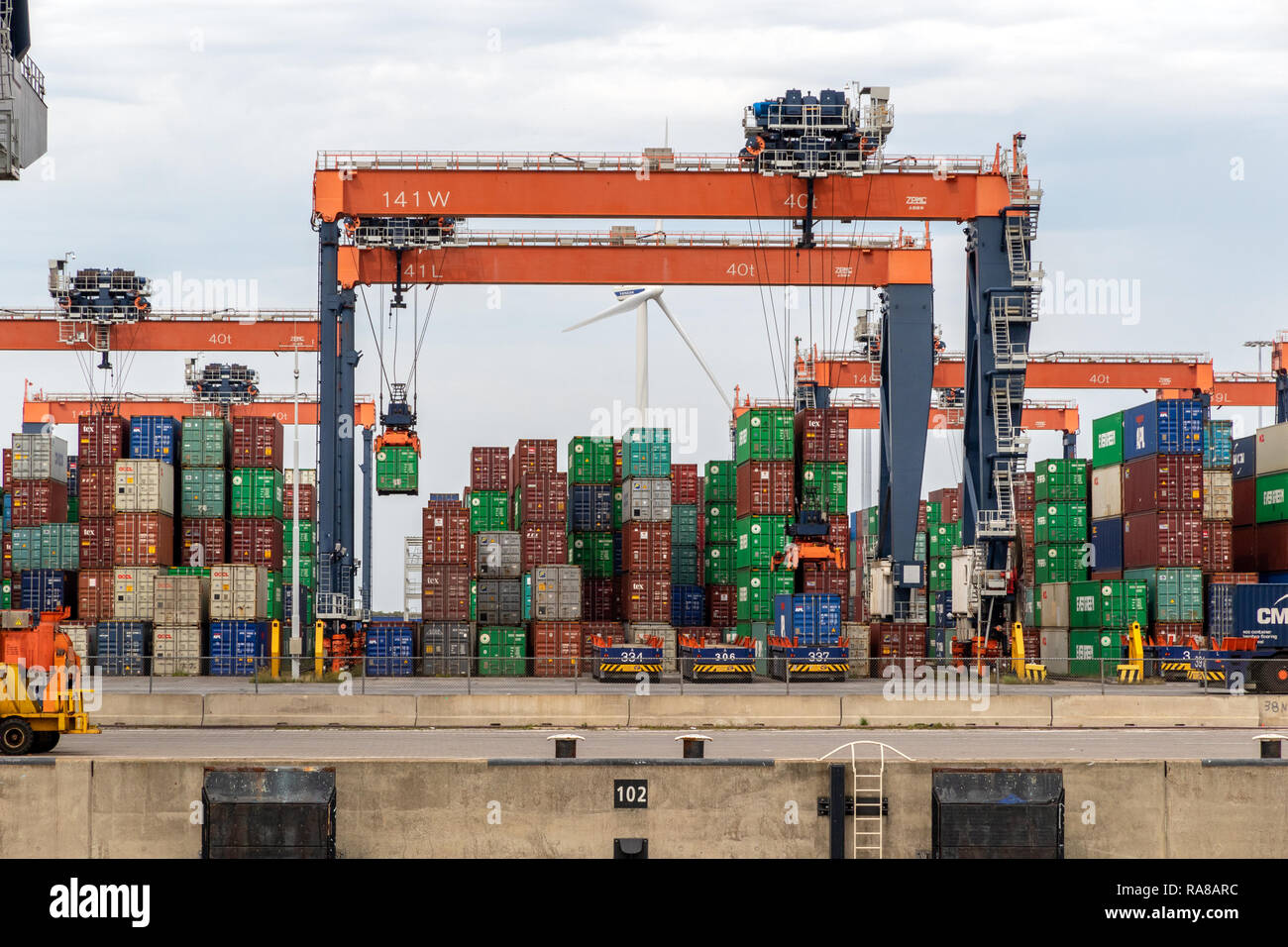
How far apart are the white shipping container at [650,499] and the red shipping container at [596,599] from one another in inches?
191

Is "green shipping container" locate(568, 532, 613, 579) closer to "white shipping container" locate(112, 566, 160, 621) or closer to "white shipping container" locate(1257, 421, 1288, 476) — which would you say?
"white shipping container" locate(112, 566, 160, 621)

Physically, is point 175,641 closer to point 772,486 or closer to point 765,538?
point 765,538

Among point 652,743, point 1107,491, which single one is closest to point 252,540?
point 1107,491

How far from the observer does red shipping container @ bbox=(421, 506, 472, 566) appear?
178 ft

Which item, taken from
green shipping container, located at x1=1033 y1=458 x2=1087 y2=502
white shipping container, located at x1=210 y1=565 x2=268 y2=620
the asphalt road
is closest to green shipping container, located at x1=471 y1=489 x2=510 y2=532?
white shipping container, located at x1=210 y1=565 x2=268 y2=620

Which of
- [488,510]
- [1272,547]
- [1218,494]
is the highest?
[1218,494]

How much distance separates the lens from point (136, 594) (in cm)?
5428

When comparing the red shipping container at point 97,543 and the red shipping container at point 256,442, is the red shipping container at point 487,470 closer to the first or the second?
the red shipping container at point 256,442

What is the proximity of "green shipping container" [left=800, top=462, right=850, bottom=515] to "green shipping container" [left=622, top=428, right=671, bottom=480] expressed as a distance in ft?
15.7

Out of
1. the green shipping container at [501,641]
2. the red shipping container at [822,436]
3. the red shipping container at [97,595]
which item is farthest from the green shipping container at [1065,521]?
the red shipping container at [97,595]

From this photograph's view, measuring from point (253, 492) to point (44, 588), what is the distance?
8.49m

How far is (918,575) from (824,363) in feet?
95.4

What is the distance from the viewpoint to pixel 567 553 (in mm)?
55156
